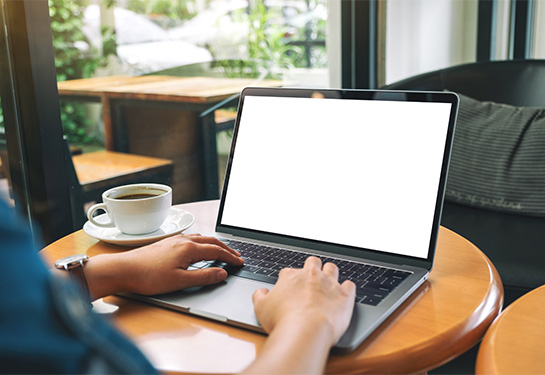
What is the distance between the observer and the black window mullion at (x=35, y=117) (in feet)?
4.12

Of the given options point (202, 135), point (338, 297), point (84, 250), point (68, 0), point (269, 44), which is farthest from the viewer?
point (269, 44)

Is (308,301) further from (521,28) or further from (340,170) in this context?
(521,28)

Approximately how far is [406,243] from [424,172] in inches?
4.4

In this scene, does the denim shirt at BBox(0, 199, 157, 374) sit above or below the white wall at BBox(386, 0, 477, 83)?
below

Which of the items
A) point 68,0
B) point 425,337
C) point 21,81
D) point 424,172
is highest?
point 68,0

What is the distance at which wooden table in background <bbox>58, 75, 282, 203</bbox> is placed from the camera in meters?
1.58

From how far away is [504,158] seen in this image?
1.73 meters

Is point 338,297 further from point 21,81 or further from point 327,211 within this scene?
point 21,81

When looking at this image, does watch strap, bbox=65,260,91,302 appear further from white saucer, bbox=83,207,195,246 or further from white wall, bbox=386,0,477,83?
white wall, bbox=386,0,477,83

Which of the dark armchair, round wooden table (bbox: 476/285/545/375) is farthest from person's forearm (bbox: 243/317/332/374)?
the dark armchair

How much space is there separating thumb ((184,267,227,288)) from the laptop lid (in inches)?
8.1

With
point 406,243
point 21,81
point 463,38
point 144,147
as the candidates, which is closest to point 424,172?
point 406,243

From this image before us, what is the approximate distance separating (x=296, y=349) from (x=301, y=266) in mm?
328

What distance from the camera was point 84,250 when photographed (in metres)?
0.98
